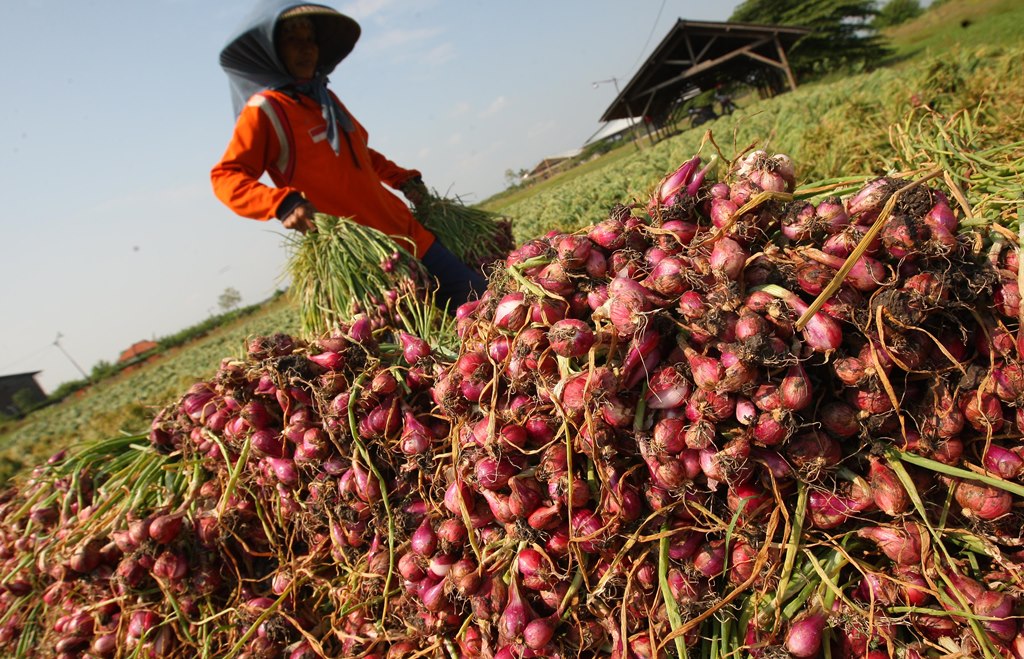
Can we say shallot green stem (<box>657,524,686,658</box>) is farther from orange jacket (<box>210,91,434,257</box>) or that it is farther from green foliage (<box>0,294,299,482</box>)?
orange jacket (<box>210,91,434,257</box>)

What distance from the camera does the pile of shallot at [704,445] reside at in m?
1.05

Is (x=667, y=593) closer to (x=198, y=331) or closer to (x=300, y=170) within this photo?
(x=300, y=170)

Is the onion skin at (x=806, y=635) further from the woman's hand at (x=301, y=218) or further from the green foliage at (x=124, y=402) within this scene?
the woman's hand at (x=301, y=218)

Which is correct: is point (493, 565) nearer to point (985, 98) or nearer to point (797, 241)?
point (797, 241)

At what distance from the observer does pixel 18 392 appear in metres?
39.4

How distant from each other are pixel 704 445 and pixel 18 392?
53919mm

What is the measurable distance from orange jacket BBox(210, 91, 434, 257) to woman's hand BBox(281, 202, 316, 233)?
0.31 ft

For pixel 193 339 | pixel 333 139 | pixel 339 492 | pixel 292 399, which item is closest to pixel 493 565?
pixel 339 492

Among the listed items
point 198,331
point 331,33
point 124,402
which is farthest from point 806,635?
point 198,331

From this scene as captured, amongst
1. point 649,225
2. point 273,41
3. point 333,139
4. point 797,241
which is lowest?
point 797,241

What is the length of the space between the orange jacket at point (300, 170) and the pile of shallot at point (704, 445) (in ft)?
5.10

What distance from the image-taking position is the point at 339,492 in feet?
5.26

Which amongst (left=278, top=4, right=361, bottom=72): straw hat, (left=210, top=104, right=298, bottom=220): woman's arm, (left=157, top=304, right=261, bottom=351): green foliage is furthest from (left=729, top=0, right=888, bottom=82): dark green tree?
(left=157, top=304, right=261, bottom=351): green foliage

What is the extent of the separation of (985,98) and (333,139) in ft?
13.9
